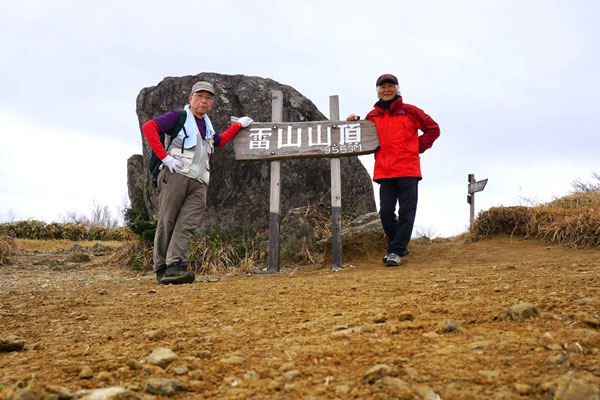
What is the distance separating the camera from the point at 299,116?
7.96 m

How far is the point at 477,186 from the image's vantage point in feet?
39.3

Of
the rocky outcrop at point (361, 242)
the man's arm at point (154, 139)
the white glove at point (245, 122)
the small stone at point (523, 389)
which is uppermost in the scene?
the white glove at point (245, 122)

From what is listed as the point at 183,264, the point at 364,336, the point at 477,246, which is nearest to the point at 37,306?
the point at 183,264

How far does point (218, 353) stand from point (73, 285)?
3922 millimetres

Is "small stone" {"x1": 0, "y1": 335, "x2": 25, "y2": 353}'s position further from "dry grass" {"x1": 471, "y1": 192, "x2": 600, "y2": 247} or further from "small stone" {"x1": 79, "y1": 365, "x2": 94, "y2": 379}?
"dry grass" {"x1": 471, "y1": 192, "x2": 600, "y2": 247}

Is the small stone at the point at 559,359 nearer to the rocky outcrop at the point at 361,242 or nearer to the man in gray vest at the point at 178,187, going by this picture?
the man in gray vest at the point at 178,187

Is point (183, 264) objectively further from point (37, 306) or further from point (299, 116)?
point (299, 116)

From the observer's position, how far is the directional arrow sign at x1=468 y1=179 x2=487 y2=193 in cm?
1178

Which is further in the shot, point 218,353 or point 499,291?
point 499,291

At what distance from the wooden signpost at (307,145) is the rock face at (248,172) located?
1.28m

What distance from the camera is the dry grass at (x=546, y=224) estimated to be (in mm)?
5824

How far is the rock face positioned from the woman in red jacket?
212 centimetres

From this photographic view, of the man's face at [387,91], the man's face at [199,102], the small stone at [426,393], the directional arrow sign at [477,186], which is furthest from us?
the directional arrow sign at [477,186]

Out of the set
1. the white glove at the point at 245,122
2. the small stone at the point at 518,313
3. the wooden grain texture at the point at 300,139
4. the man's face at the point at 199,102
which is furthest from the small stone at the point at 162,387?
the white glove at the point at 245,122
